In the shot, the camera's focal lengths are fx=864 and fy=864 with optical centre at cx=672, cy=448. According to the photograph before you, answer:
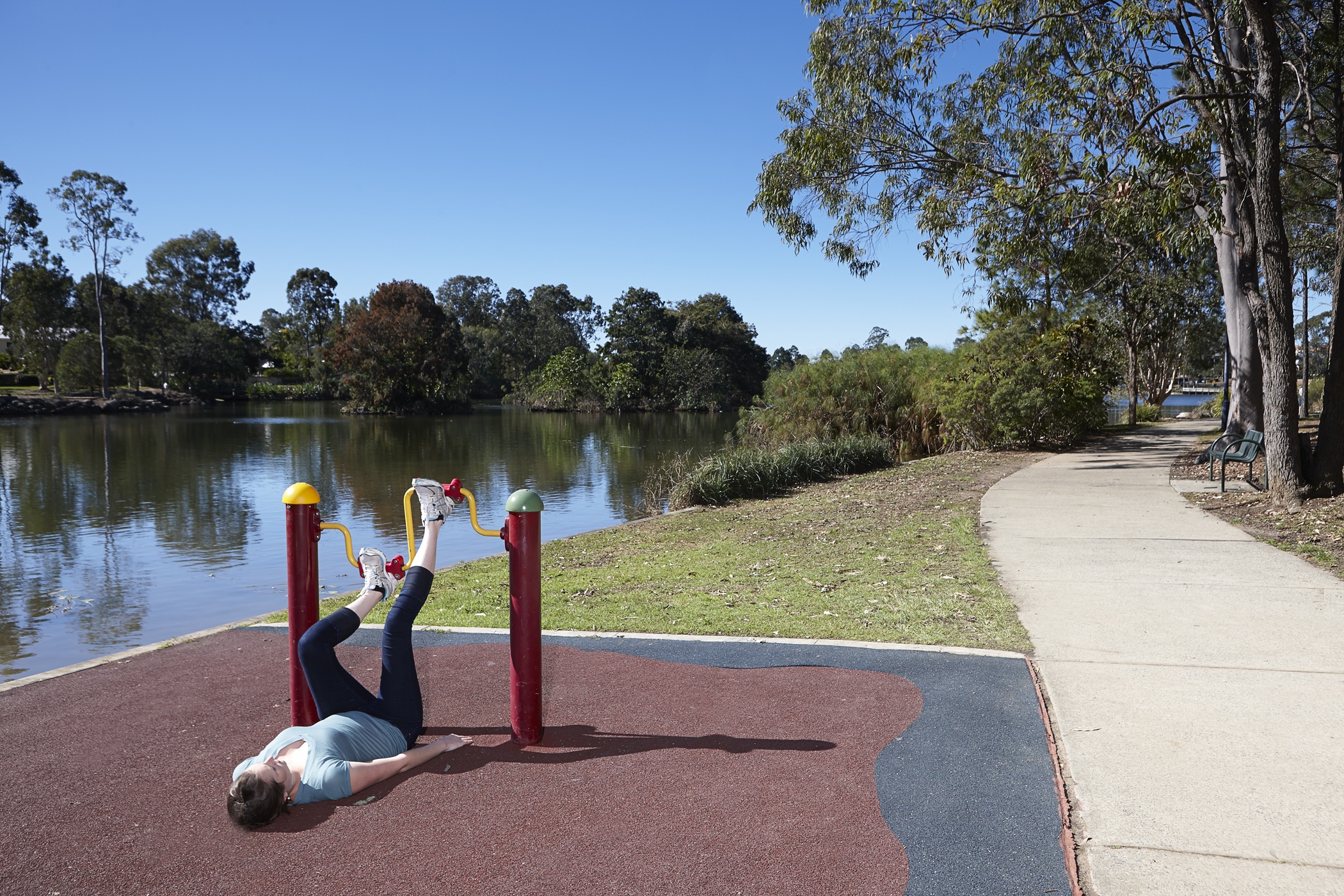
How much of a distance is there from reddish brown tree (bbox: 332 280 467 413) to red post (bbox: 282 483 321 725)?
61747 millimetres

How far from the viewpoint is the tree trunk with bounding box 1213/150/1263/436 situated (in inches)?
605

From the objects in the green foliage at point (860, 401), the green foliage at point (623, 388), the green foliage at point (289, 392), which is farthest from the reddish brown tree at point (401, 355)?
the green foliage at point (860, 401)

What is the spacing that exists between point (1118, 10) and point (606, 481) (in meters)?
14.4

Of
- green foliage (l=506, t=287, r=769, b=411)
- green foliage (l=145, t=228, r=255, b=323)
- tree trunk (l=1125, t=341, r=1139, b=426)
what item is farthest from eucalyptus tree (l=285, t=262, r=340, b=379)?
tree trunk (l=1125, t=341, r=1139, b=426)

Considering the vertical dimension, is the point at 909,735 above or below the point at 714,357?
below

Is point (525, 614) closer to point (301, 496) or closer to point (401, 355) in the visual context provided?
point (301, 496)

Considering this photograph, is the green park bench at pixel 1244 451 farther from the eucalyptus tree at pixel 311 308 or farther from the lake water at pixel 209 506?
the eucalyptus tree at pixel 311 308

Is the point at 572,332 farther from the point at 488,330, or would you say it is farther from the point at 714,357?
the point at 714,357

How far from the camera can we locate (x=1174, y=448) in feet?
68.5

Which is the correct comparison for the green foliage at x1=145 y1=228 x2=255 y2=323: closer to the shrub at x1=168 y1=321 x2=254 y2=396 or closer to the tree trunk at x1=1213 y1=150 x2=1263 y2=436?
the shrub at x1=168 y1=321 x2=254 y2=396

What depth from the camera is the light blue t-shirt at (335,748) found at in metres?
3.64

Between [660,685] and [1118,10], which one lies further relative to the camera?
[1118,10]

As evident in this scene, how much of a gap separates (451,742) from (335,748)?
0.60 m

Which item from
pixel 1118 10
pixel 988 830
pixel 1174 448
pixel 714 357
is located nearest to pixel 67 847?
→ pixel 988 830
